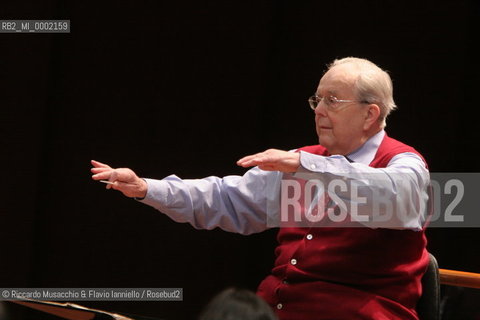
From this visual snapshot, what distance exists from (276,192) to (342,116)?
1.21 feet

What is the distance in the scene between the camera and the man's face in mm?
2533

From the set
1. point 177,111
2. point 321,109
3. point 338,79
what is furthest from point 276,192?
point 177,111

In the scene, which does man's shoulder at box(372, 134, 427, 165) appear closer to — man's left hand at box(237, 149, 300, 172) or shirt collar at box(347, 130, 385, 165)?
shirt collar at box(347, 130, 385, 165)

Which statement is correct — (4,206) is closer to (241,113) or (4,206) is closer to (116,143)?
(116,143)

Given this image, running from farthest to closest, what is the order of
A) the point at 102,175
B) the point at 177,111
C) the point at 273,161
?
1. the point at 177,111
2. the point at 102,175
3. the point at 273,161

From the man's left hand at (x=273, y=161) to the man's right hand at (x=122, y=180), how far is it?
1.50ft

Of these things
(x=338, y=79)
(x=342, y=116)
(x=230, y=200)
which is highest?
(x=338, y=79)

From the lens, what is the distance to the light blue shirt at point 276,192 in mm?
2195

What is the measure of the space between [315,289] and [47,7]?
160 centimetres

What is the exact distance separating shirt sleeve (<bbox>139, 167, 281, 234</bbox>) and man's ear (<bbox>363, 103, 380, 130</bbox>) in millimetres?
369

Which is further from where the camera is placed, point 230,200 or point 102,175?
point 230,200

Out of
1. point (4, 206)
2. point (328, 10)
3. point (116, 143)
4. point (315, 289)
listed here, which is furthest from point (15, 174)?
point (328, 10)

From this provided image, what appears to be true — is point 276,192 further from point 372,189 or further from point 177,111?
point 177,111

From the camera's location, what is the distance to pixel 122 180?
242cm
